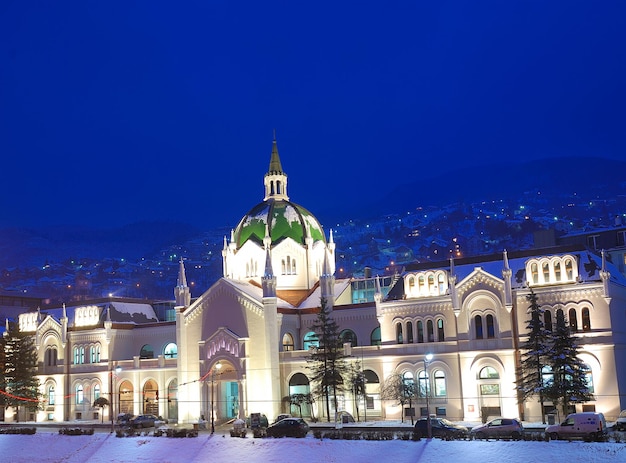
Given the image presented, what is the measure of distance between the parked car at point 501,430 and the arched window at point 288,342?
29.9 metres

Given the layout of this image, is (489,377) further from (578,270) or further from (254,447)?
(254,447)

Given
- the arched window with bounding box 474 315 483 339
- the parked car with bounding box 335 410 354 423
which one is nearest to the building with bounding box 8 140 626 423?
the arched window with bounding box 474 315 483 339

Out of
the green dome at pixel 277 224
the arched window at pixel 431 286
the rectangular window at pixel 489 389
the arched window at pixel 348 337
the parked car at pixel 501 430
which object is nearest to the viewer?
the parked car at pixel 501 430

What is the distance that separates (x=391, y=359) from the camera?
241ft

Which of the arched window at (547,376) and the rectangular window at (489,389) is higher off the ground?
the arched window at (547,376)

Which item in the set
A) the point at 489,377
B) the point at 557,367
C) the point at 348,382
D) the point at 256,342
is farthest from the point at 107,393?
the point at 557,367

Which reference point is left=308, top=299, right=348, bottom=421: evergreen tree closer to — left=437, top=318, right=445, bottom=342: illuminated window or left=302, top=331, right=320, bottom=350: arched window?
left=302, top=331, right=320, bottom=350: arched window

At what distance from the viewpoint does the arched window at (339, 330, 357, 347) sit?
80.2 meters

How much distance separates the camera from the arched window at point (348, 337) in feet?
263

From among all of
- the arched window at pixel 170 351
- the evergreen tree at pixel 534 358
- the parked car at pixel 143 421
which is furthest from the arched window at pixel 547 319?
the arched window at pixel 170 351

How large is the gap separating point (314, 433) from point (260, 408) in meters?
18.4

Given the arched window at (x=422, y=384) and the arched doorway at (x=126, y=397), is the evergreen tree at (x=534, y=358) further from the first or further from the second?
the arched doorway at (x=126, y=397)

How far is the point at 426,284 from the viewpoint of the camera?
73438 mm

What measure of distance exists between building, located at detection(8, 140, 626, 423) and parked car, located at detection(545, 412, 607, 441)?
8474mm
